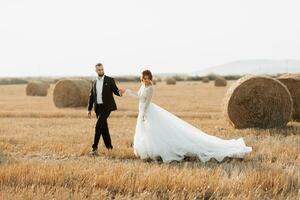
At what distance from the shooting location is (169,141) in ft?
33.7

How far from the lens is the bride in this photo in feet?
33.2

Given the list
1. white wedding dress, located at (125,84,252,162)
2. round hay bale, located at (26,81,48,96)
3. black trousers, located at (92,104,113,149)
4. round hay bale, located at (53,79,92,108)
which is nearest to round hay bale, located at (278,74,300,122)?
white wedding dress, located at (125,84,252,162)

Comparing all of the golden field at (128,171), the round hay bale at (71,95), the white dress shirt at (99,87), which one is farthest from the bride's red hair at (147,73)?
the round hay bale at (71,95)

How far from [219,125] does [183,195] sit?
959 centimetres

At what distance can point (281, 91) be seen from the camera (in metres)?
14.9

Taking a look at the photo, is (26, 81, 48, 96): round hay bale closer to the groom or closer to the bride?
the groom

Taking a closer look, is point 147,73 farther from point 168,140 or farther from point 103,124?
point 103,124

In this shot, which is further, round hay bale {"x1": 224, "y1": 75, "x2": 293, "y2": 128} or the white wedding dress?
round hay bale {"x1": 224, "y1": 75, "x2": 293, "y2": 128}

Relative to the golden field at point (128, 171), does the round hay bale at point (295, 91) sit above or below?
above

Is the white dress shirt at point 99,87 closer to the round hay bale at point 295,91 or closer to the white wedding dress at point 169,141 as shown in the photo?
the white wedding dress at point 169,141

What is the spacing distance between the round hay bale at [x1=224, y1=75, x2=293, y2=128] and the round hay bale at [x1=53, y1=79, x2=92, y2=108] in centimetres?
1155

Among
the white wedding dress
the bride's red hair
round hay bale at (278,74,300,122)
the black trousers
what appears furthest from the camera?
round hay bale at (278,74,300,122)

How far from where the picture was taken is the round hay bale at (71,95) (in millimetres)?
25297

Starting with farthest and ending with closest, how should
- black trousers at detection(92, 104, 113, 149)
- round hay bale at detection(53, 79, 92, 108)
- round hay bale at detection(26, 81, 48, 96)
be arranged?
round hay bale at detection(26, 81, 48, 96) → round hay bale at detection(53, 79, 92, 108) → black trousers at detection(92, 104, 113, 149)
